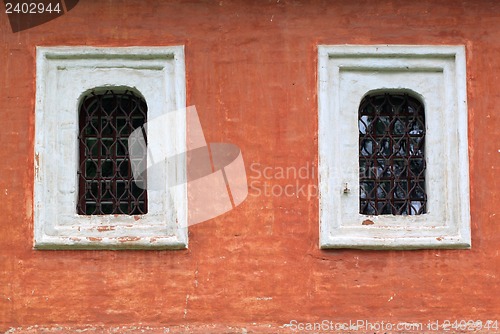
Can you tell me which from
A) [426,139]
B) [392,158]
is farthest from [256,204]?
[426,139]

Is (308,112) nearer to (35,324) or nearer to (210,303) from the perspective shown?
(210,303)

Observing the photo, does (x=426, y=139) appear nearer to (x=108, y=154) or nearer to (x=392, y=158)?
(x=392, y=158)

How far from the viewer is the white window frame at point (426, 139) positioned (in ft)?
32.6

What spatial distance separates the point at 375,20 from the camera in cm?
1022

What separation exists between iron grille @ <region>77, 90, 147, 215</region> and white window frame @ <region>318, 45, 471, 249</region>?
57.8 inches

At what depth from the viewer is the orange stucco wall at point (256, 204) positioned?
32.3 feet

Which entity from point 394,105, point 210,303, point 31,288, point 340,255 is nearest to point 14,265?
point 31,288

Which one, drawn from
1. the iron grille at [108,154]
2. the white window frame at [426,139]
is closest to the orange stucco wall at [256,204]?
the white window frame at [426,139]

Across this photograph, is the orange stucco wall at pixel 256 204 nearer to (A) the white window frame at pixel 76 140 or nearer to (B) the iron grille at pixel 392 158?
(A) the white window frame at pixel 76 140

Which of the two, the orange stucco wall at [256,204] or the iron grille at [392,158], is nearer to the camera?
the orange stucco wall at [256,204]

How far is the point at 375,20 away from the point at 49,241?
309 cm

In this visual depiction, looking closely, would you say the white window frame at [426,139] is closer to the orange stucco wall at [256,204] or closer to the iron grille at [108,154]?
the orange stucco wall at [256,204]

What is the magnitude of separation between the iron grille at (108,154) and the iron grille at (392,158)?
5.77 ft

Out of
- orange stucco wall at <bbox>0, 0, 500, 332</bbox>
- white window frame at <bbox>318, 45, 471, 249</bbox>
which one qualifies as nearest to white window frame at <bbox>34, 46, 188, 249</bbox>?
orange stucco wall at <bbox>0, 0, 500, 332</bbox>
